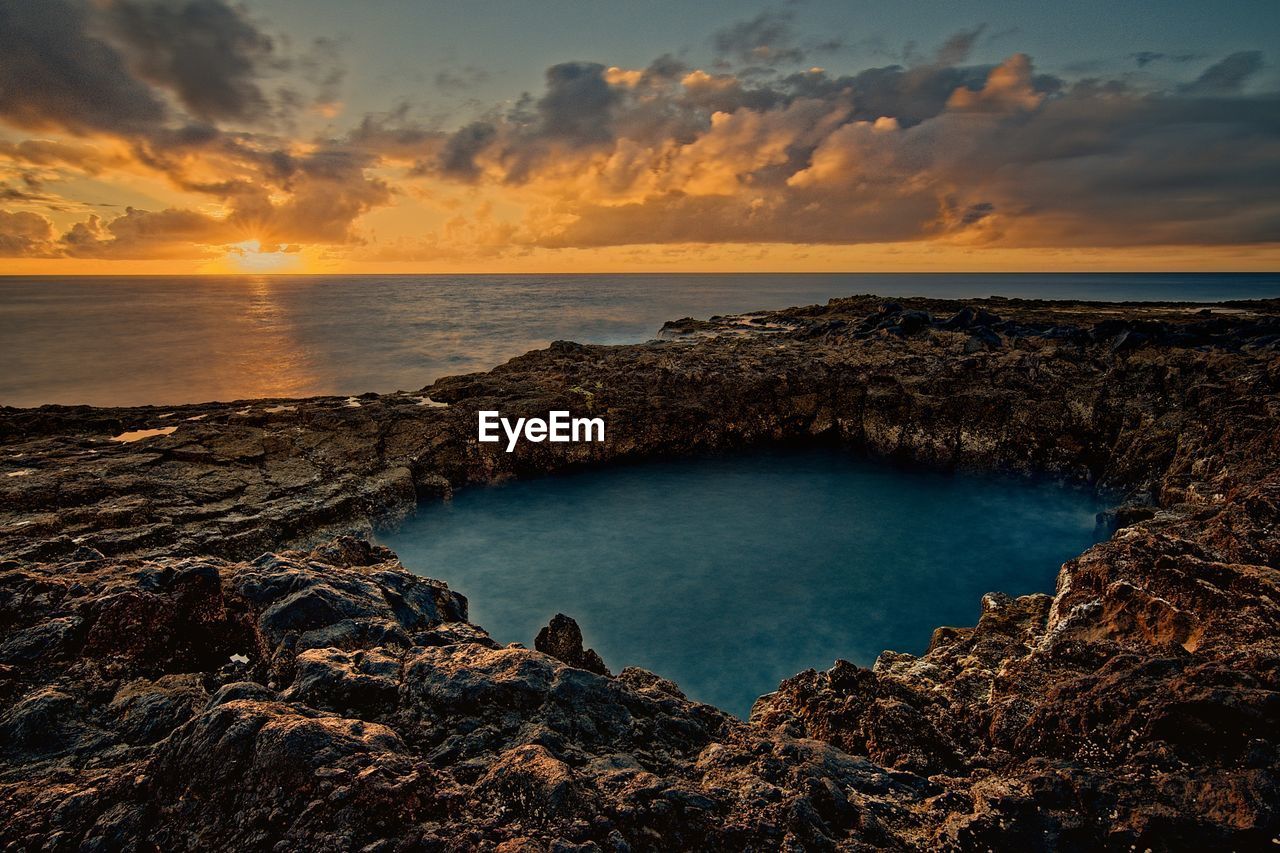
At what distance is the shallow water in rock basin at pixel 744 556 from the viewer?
1262 cm

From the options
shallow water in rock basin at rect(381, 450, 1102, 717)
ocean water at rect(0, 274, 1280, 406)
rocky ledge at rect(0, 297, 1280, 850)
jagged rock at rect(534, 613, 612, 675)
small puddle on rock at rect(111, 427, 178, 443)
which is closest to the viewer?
rocky ledge at rect(0, 297, 1280, 850)

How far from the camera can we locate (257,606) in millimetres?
6125

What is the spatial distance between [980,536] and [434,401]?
18.1m

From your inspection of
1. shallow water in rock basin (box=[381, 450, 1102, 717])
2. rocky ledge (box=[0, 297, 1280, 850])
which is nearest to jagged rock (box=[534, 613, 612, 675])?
rocky ledge (box=[0, 297, 1280, 850])

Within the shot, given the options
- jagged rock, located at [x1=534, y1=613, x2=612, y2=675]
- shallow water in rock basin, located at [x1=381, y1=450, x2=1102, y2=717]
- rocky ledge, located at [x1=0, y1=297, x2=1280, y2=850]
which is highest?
rocky ledge, located at [x1=0, y1=297, x2=1280, y2=850]

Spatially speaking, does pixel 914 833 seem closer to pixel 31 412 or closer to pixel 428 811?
pixel 428 811

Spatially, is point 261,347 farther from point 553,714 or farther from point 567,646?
point 553,714

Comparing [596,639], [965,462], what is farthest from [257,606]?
[965,462]

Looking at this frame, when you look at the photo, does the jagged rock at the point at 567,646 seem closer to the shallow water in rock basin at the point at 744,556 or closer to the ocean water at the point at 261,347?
the shallow water in rock basin at the point at 744,556

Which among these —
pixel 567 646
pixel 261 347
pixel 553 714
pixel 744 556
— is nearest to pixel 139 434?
pixel 567 646

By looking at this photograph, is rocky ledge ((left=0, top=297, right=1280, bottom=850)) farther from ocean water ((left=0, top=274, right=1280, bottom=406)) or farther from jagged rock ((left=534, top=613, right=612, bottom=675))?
ocean water ((left=0, top=274, right=1280, bottom=406))

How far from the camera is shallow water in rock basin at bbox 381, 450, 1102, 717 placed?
12.6 metres

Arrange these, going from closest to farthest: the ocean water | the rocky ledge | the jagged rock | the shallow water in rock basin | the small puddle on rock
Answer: the rocky ledge → the jagged rock → the shallow water in rock basin → the small puddle on rock → the ocean water

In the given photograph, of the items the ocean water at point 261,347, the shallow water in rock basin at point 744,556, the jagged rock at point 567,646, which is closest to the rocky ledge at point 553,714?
the jagged rock at point 567,646
